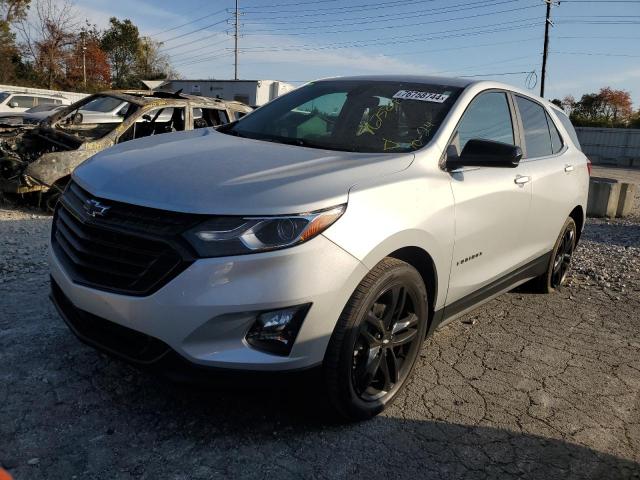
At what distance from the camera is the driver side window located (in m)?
3.49

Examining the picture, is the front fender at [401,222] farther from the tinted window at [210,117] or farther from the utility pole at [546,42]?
the utility pole at [546,42]

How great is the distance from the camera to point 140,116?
8219 millimetres

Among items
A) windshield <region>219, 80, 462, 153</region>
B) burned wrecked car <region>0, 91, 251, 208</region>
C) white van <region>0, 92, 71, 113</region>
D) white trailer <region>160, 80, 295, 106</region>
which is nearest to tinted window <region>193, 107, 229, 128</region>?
burned wrecked car <region>0, 91, 251, 208</region>

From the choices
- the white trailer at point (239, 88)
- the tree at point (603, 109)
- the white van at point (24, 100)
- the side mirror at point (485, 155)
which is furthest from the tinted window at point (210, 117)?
the tree at point (603, 109)

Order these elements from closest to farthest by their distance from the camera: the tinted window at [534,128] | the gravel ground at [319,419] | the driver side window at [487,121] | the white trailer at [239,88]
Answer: the gravel ground at [319,419], the driver side window at [487,121], the tinted window at [534,128], the white trailer at [239,88]

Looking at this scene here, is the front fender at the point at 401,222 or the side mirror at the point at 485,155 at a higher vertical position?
the side mirror at the point at 485,155

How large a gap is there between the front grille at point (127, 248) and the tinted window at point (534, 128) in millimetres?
2902

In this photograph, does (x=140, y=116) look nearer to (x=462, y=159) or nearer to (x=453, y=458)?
(x=462, y=159)

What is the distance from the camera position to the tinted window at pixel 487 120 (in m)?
3.51

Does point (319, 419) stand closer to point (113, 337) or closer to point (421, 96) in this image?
point (113, 337)

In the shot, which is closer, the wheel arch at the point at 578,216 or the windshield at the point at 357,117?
the windshield at the point at 357,117

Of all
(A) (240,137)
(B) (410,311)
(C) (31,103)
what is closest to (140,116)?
(A) (240,137)

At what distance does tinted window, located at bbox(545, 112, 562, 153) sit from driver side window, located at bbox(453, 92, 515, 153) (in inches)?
33.1

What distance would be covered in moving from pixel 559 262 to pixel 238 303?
12.8 ft
